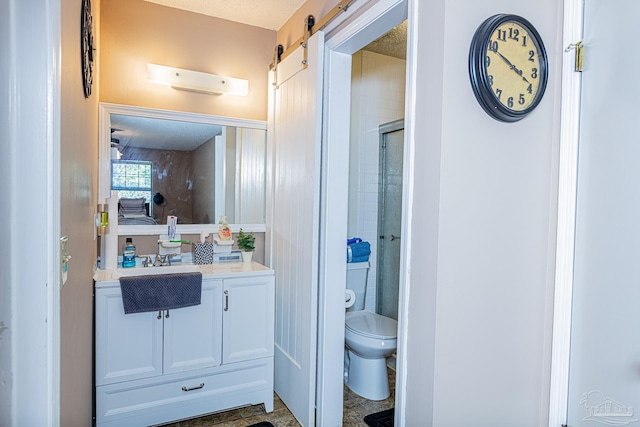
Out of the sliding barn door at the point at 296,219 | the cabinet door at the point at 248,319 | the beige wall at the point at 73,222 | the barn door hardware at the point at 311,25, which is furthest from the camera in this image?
the cabinet door at the point at 248,319

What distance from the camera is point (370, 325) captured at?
253 cm

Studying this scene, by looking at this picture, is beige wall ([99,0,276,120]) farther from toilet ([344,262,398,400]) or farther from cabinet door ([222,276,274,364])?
toilet ([344,262,398,400])

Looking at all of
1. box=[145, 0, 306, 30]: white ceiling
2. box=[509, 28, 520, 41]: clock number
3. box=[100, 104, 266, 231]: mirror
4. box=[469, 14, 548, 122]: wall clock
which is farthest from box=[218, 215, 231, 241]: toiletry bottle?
box=[509, 28, 520, 41]: clock number

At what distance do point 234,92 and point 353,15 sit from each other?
1.16 m

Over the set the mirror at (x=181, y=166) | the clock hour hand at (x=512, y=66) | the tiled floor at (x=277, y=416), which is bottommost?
the tiled floor at (x=277, y=416)

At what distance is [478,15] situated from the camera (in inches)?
50.4

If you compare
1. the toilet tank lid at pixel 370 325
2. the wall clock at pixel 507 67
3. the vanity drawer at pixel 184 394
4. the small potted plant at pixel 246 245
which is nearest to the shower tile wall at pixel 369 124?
the toilet tank lid at pixel 370 325

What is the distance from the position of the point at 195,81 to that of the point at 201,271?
126cm

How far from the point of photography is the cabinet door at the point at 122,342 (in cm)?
195

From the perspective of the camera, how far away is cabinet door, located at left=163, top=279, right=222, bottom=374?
2100mm

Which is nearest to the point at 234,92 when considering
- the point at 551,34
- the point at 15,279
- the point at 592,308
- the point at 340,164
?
the point at 340,164

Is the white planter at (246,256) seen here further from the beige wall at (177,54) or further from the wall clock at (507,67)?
the wall clock at (507,67)

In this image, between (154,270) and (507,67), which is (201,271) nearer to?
(154,270)

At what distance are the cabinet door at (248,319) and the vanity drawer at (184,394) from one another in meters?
0.07
